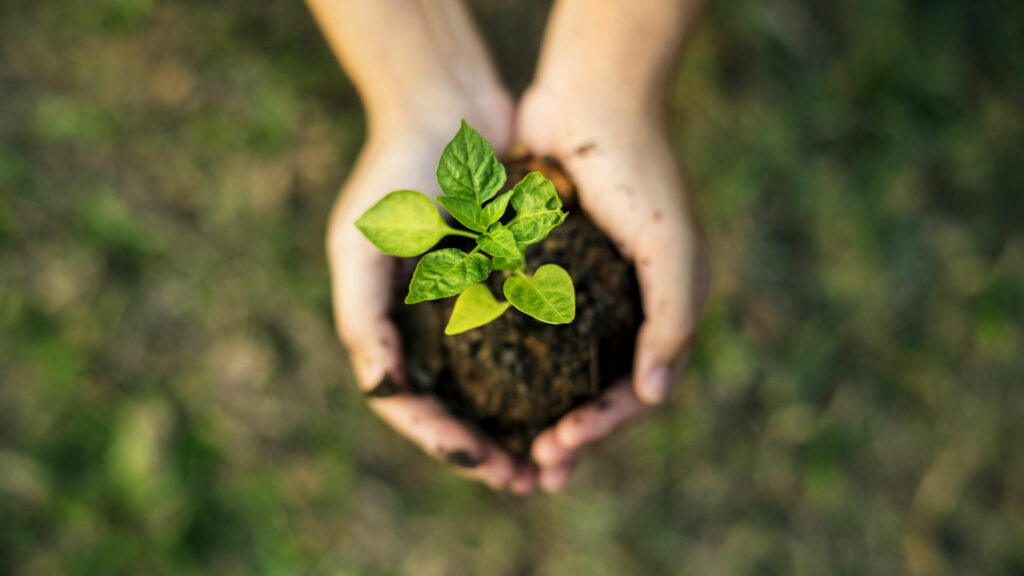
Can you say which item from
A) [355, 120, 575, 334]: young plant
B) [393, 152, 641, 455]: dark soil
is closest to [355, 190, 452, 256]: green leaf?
[355, 120, 575, 334]: young plant

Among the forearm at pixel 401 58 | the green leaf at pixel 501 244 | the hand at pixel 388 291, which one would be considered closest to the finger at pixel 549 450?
the hand at pixel 388 291

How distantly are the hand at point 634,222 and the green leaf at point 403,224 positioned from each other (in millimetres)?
601

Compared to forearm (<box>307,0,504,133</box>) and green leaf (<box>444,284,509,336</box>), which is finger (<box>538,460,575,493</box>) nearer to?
green leaf (<box>444,284,509,336</box>)

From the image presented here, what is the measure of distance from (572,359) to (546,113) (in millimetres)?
697

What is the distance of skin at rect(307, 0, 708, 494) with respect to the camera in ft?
5.98

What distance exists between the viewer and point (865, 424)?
2928mm

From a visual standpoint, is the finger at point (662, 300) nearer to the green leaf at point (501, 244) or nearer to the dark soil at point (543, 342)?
the dark soil at point (543, 342)

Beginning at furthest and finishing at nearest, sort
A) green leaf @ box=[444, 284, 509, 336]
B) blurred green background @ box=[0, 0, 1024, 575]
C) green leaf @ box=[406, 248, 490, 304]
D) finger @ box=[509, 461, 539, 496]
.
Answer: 1. blurred green background @ box=[0, 0, 1024, 575]
2. finger @ box=[509, 461, 539, 496]
3. green leaf @ box=[444, 284, 509, 336]
4. green leaf @ box=[406, 248, 490, 304]

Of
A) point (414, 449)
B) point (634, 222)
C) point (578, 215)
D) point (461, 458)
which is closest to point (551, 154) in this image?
point (578, 215)

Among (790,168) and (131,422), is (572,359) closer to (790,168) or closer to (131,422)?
(790,168)

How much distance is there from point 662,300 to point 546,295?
0.52 m

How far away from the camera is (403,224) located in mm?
1361

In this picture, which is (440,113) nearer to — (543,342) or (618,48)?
(618,48)

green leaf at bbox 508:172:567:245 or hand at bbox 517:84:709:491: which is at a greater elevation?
green leaf at bbox 508:172:567:245
